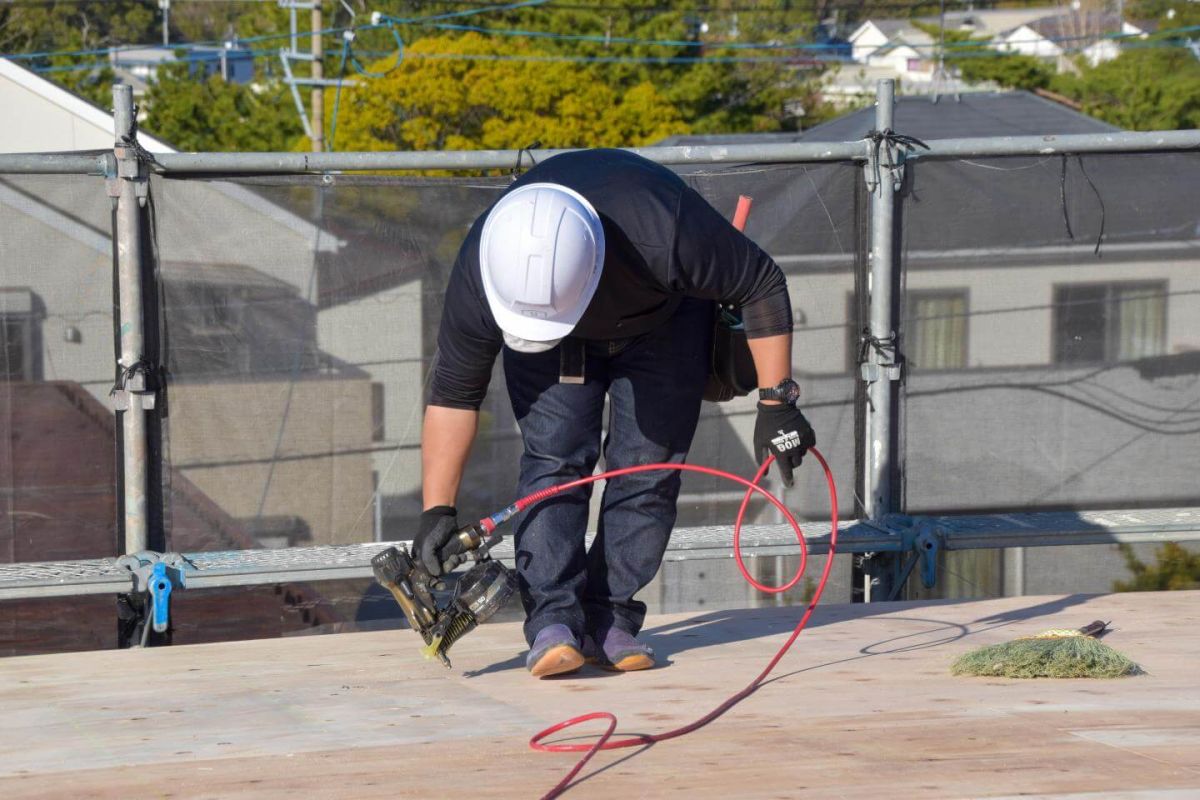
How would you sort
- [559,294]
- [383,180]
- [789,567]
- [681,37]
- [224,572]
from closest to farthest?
[559,294] → [224,572] → [383,180] → [789,567] → [681,37]

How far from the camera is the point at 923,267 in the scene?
5.32m

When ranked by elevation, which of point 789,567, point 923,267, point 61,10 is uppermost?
point 61,10

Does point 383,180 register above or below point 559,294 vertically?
above

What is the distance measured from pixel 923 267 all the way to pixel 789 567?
1.46 m

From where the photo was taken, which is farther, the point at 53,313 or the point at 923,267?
the point at 923,267

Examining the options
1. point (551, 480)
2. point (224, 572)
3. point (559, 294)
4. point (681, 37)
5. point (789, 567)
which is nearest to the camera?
point (559, 294)

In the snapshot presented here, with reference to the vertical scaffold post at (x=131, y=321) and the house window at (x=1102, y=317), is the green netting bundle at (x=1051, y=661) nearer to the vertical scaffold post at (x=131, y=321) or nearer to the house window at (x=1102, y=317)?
the house window at (x=1102, y=317)

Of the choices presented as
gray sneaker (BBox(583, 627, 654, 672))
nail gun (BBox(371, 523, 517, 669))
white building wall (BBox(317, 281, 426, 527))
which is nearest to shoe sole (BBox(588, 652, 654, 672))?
gray sneaker (BBox(583, 627, 654, 672))

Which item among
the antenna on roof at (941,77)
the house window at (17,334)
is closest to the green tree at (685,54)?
the antenna on roof at (941,77)

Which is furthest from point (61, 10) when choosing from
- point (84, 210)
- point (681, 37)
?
point (84, 210)

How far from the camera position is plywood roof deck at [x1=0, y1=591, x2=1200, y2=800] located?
9.25ft

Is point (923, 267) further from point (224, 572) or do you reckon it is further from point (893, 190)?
point (224, 572)

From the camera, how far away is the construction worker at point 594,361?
357 cm

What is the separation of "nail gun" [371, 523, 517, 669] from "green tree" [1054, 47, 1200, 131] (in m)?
33.9
